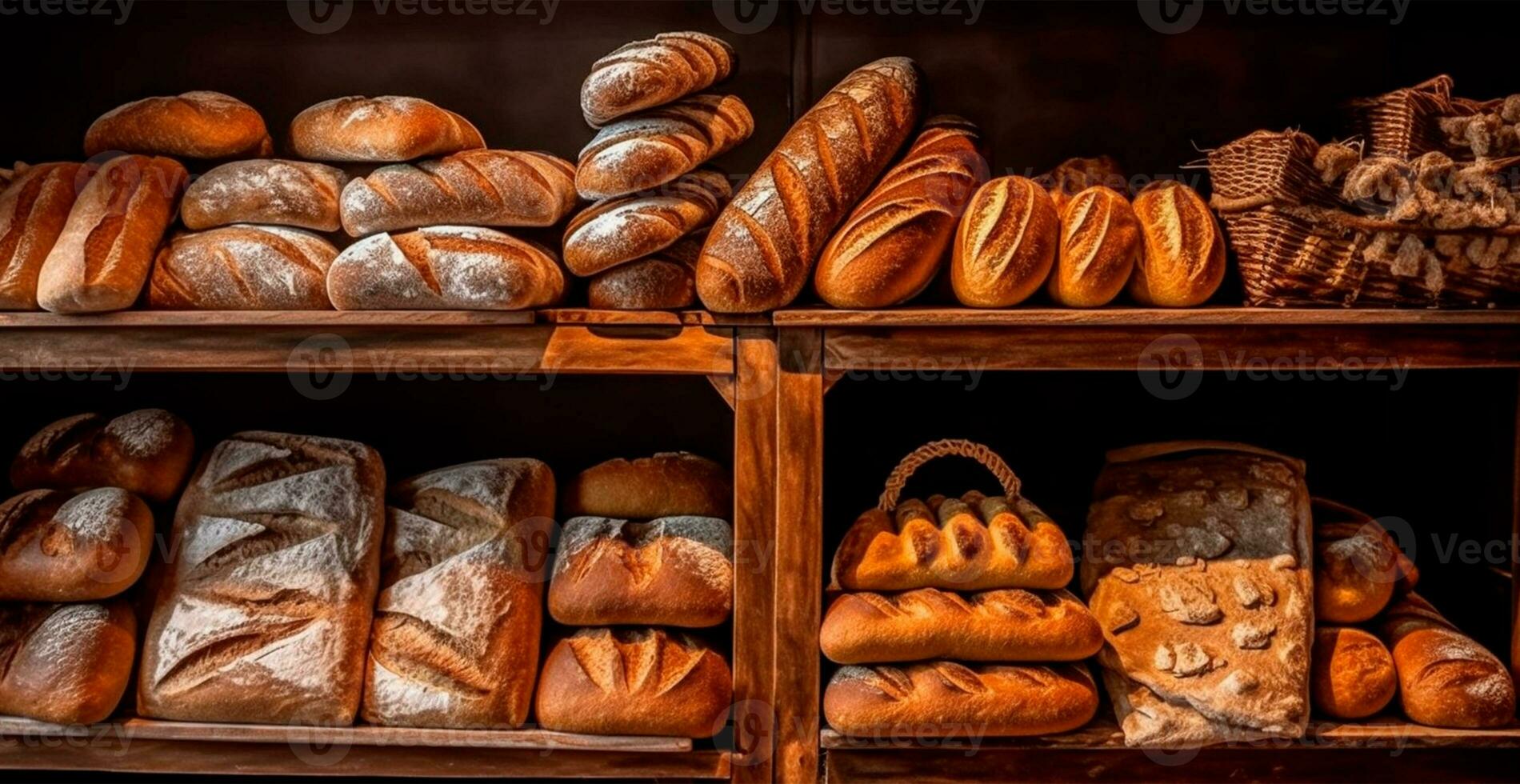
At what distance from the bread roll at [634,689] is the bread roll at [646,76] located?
0.91m

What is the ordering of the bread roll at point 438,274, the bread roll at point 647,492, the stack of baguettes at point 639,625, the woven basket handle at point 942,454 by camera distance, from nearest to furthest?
the bread roll at point 438,274 → the stack of baguettes at point 639,625 → the woven basket handle at point 942,454 → the bread roll at point 647,492

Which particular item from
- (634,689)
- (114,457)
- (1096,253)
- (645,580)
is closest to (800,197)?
(1096,253)

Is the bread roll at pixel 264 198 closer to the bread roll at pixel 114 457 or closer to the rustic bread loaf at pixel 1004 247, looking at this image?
the bread roll at pixel 114 457

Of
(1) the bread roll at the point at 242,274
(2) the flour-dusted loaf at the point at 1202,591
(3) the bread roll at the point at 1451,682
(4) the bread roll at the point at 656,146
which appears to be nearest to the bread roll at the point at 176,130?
(1) the bread roll at the point at 242,274

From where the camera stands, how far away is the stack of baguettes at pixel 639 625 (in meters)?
1.95

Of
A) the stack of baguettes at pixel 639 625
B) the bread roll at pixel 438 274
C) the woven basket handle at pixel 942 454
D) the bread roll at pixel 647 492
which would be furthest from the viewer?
the bread roll at pixel 647 492

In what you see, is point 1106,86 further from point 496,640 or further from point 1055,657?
point 496,640

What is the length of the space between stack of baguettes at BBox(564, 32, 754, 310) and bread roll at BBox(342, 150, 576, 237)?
8cm

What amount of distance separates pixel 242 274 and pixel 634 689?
0.96m

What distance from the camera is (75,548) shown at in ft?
6.46

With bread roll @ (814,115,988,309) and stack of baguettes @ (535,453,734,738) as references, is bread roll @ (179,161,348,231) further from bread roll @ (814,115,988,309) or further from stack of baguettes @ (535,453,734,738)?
bread roll @ (814,115,988,309)

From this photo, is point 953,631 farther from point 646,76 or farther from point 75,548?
point 75,548

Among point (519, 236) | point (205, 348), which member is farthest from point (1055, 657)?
point (205, 348)

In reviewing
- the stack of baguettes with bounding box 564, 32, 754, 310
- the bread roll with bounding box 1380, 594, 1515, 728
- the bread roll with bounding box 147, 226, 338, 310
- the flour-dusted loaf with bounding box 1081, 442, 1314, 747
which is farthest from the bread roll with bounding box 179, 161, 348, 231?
the bread roll with bounding box 1380, 594, 1515, 728
